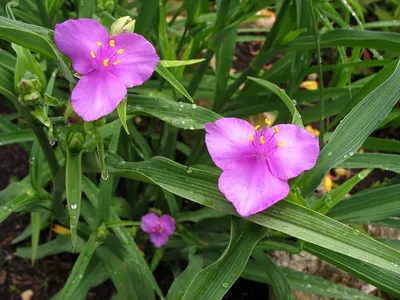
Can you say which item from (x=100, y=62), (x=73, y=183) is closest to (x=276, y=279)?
(x=73, y=183)

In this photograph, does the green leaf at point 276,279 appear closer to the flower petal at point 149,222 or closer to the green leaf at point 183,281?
the green leaf at point 183,281

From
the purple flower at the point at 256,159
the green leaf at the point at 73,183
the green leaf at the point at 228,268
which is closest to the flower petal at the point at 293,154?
the purple flower at the point at 256,159

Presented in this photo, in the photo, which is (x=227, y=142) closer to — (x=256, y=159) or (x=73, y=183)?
(x=256, y=159)

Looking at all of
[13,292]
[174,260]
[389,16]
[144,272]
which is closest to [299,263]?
[174,260]

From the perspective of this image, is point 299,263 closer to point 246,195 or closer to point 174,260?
point 174,260

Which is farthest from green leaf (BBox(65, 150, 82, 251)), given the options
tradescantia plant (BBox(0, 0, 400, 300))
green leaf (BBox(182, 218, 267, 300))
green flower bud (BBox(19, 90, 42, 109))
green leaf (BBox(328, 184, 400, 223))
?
green leaf (BBox(328, 184, 400, 223))
